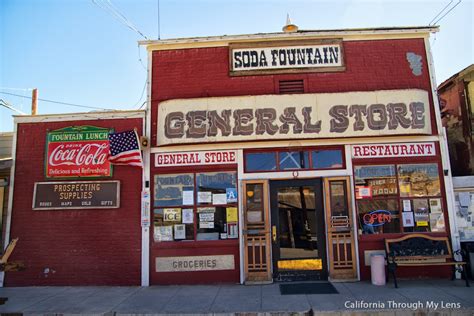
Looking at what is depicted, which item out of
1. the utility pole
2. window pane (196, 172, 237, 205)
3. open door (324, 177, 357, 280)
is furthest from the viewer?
the utility pole

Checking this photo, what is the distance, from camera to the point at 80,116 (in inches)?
392

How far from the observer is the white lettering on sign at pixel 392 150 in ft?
30.5

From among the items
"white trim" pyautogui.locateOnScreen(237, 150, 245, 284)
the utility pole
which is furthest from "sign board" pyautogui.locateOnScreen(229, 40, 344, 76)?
the utility pole

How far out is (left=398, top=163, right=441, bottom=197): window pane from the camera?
922 cm

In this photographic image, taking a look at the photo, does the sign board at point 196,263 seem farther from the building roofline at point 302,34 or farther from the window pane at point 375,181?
the building roofline at point 302,34

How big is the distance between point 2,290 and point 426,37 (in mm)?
13221

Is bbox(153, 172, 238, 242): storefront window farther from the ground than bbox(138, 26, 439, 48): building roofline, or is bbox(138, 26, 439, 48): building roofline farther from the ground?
bbox(138, 26, 439, 48): building roofline

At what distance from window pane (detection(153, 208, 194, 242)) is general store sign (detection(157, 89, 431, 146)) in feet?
6.15

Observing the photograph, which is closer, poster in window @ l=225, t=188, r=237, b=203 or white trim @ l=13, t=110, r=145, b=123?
poster in window @ l=225, t=188, r=237, b=203

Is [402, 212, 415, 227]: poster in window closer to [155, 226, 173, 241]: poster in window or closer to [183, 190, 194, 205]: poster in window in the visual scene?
[183, 190, 194, 205]: poster in window

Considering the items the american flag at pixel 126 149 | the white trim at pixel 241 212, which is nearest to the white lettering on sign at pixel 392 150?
the white trim at pixel 241 212

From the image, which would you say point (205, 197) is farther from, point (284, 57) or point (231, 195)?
point (284, 57)

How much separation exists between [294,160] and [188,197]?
3.00 metres

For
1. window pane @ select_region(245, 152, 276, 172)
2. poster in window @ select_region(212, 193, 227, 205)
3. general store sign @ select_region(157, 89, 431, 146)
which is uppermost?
general store sign @ select_region(157, 89, 431, 146)
